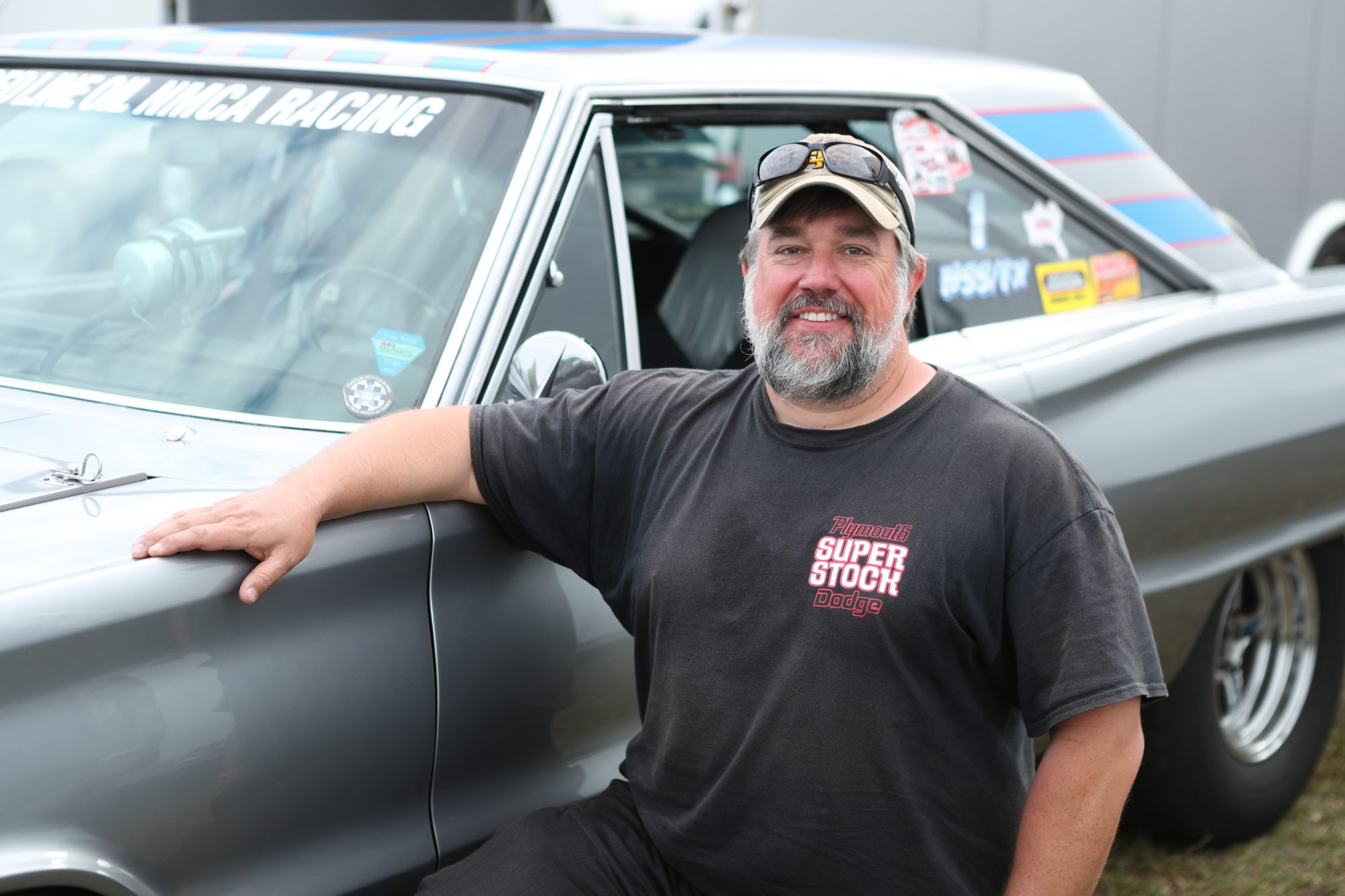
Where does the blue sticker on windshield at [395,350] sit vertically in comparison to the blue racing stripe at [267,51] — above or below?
below

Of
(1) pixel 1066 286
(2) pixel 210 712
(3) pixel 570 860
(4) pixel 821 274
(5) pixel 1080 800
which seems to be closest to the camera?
(2) pixel 210 712

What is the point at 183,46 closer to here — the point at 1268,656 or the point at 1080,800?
the point at 1080,800

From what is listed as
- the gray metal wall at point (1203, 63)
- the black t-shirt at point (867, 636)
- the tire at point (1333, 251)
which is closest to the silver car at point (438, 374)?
the black t-shirt at point (867, 636)

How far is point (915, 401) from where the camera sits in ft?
6.59

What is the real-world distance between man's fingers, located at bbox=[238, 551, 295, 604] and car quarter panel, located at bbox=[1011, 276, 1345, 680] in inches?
60.0

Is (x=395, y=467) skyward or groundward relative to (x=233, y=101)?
groundward

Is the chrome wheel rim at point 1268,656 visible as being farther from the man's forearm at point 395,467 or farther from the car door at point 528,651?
the man's forearm at point 395,467

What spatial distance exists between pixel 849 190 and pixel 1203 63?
20.7 feet

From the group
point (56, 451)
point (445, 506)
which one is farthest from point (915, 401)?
point (56, 451)

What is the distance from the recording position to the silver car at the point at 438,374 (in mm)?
1685

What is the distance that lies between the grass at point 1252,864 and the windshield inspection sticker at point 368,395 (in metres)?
2.12

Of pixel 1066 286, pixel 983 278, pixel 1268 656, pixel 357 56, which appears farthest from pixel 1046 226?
pixel 357 56

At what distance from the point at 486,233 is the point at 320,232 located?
0.91 ft

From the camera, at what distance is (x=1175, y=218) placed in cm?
345
